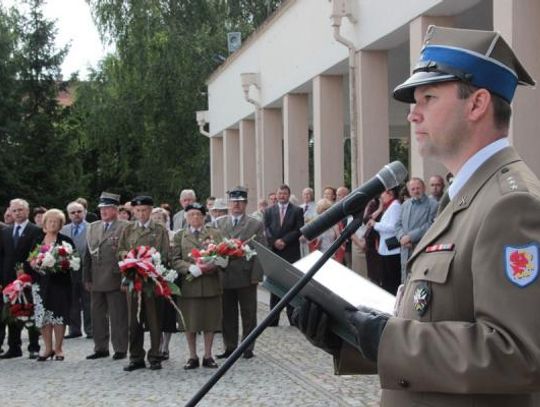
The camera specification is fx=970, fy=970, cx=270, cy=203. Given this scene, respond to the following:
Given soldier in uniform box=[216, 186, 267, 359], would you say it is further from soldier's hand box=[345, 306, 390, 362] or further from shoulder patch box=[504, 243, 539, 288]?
shoulder patch box=[504, 243, 539, 288]

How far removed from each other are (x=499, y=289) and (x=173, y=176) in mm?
36672

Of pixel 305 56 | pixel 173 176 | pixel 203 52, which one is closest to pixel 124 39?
pixel 203 52

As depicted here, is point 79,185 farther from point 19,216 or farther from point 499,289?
point 499,289

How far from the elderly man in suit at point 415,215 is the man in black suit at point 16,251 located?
15.0ft

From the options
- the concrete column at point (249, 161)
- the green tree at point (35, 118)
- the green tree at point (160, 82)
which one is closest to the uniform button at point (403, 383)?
the concrete column at point (249, 161)

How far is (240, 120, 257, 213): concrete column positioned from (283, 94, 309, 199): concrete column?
4.77 m

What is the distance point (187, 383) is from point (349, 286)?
645 centimetres

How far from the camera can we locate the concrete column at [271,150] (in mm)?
23750

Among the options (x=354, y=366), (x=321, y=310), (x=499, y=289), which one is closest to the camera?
(x=499, y=289)

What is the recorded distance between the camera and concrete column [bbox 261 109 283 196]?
23750 millimetres

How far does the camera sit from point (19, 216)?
12.2 m

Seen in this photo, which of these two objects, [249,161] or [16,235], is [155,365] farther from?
[249,161]

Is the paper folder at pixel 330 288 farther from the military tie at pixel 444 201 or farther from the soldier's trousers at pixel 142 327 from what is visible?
the soldier's trousers at pixel 142 327

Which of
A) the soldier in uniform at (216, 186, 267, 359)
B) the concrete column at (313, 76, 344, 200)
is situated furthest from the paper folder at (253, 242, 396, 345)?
the concrete column at (313, 76, 344, 200)
